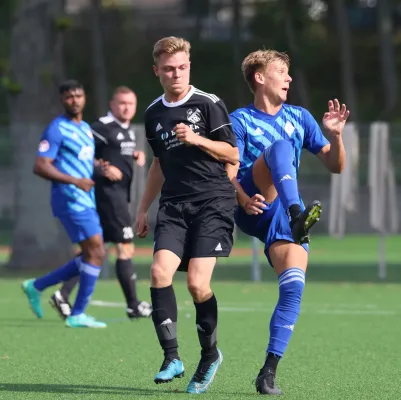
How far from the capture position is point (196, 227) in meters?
7.77

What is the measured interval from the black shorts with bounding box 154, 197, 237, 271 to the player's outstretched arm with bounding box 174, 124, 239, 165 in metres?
0.26

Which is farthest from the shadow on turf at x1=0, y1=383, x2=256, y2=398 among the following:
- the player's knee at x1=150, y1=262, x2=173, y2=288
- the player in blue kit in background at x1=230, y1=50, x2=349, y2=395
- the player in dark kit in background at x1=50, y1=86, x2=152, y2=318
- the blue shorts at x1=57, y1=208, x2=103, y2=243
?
the player in dark kit in background at x1=50, y1=86, x2=152, y2=318

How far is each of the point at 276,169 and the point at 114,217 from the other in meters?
5.54

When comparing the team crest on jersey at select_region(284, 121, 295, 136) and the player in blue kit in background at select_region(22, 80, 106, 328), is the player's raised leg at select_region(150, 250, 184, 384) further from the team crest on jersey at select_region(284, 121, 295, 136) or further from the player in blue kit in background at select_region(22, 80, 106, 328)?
the player in blue kit in background at select_region(22, 80, 106, 328)

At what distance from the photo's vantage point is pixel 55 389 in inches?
309

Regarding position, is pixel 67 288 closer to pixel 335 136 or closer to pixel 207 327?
pixel 207 327

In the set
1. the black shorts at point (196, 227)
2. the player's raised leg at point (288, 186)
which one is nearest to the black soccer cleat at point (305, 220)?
the player's raised leg at point (288, 186)

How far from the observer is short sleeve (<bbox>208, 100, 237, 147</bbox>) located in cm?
777

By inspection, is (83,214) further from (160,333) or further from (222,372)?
(160,333)

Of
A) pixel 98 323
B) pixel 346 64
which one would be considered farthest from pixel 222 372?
pixel 346 64

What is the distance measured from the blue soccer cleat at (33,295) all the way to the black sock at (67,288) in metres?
0.29

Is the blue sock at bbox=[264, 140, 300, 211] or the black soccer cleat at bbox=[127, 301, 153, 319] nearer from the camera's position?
the blue sock at bbox=[264, 140, 300, 211]

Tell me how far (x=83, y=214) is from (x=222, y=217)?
4530 mm

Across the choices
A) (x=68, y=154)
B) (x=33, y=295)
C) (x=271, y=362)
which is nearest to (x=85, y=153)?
(x=68, y=154)
